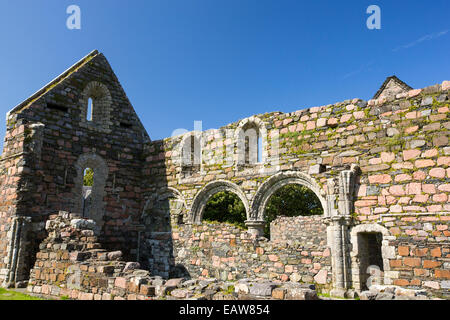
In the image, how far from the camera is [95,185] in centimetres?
1297

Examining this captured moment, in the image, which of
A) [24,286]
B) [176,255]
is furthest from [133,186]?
[24,286]

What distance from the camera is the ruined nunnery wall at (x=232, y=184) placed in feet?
28.3

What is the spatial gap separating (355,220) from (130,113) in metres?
8.77

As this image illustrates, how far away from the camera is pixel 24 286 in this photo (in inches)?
396

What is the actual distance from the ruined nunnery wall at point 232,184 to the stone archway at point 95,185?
0.11 feet

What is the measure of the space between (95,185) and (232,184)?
15.4 ft

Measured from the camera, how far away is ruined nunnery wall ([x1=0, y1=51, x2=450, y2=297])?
8.64m

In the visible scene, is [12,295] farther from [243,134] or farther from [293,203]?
[293,203]

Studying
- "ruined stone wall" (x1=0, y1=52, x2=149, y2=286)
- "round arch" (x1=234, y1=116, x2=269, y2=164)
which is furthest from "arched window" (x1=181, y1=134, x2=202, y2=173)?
"ruined stone wall" (x1=0, y1=52, x2=149, y2=286)

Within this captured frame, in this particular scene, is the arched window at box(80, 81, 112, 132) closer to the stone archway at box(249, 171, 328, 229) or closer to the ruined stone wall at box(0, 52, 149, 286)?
the ruined stone wall at box(0, 52, 149, 286)

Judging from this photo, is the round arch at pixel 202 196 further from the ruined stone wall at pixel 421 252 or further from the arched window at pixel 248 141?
the ruined stone wall at pixel 421 252

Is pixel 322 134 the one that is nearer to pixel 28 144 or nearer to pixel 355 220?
pixel 355 220

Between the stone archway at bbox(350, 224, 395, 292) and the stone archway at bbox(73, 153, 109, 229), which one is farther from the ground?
the stone archway at bbox(73, 153, 109, 229)

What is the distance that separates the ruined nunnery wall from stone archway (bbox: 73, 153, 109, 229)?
0.03 meters
